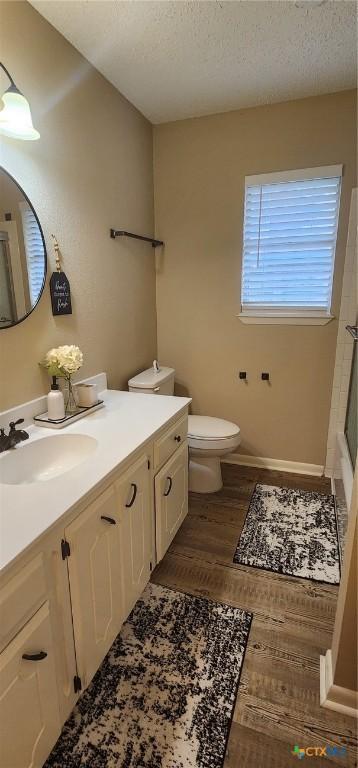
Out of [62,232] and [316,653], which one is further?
[62,232]

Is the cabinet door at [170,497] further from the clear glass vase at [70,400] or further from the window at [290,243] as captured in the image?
the window at [290,243]

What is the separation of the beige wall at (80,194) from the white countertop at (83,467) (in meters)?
0.30

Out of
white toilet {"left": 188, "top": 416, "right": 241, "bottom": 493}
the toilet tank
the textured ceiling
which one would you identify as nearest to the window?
the textured ceiling

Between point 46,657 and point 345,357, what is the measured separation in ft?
7.41

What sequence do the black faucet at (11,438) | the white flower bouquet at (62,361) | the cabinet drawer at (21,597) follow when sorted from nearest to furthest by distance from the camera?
the cabinet drawer at (21,597), the black faucet at (11,438), the white flower bouquet at (62,361)

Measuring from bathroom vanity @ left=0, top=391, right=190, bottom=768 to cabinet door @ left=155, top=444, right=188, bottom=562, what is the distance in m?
0.01

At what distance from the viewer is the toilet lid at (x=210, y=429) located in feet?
7.65

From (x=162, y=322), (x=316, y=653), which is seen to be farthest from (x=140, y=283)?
(x=316, y=653)

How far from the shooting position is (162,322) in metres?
2.90

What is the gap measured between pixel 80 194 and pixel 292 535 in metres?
2.14

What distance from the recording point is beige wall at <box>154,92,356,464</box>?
228 cm

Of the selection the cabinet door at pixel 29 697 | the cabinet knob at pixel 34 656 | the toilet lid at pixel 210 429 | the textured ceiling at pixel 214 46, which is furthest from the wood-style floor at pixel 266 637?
the textured ceiling at pixel 214 46

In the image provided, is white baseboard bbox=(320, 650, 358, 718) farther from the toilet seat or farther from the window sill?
the window sill

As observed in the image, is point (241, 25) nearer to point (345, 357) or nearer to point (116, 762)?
point (345, 357)
